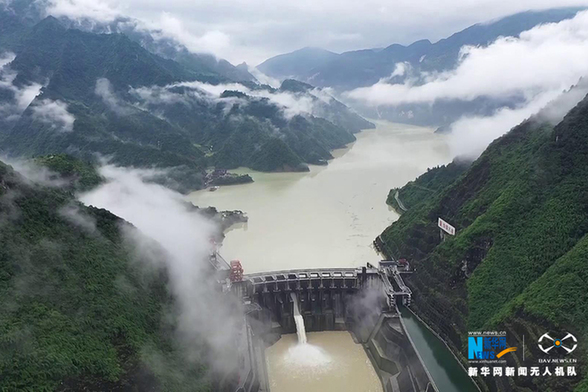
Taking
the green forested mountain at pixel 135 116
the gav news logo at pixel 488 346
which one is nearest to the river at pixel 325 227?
the gav news logo at pixel 488 346

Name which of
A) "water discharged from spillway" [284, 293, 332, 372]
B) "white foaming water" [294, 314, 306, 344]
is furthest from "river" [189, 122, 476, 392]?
"white foaming water" [294, 314, 306, 344]

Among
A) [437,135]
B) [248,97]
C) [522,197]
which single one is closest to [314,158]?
[248,97]

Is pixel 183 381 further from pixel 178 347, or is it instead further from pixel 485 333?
pixel 485 333

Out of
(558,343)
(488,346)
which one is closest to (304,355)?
(488,346)

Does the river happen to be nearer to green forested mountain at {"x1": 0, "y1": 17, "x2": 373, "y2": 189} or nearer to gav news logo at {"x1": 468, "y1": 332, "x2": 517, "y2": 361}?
gav news logo at {"x1": 468, "y1": 332, "x2": 517, "y2": 361}

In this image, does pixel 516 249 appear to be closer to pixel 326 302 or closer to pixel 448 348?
pixel 448 348

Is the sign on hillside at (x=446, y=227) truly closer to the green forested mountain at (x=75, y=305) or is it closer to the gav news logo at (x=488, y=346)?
the gav news logo at (x=488, y=346)

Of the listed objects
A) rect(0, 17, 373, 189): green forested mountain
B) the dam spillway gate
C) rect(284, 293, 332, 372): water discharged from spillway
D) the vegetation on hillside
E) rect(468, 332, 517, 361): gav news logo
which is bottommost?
rect(284, 293, 332, 372): water discharged from spillway
